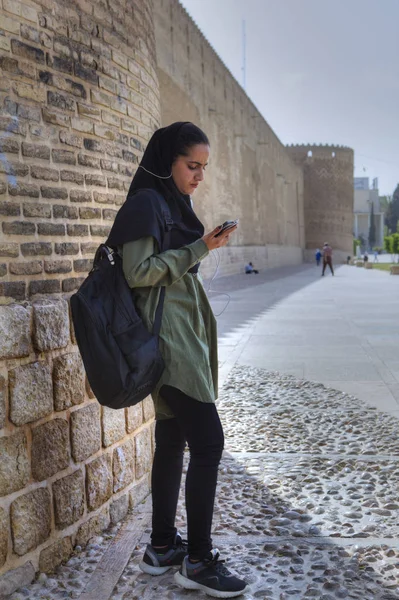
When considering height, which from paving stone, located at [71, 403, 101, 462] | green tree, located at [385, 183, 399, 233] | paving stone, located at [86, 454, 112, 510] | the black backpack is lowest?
paving stone, located at [86, 454, 112, 510]

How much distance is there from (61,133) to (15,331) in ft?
2.74

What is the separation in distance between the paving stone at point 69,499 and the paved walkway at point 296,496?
15cm

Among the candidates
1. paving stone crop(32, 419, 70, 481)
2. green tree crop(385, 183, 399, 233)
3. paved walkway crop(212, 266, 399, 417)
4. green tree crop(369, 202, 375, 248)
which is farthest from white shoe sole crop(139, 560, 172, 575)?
green tree crop(369, 202, 375, 248)

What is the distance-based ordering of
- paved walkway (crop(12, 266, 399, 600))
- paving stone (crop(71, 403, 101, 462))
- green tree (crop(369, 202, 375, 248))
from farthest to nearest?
green tree (crop(369, 202, 375, 248)), paving stone (crop(71, 403, 101, 462)), paved walkway (crop(12, 266, 399, 600))

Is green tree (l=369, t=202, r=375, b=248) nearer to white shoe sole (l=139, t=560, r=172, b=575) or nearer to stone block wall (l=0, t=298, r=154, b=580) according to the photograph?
stone block wall (l=0, t=298, r=154, b=580)

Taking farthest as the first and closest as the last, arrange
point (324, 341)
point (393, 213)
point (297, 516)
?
point (393, 213)
point (324, 341)
point (297, 516)

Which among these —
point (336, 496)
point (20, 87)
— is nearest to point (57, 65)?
point (20, 87)

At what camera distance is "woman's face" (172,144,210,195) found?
7.25ft

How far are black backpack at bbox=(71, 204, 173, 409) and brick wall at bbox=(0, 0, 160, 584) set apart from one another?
377mm

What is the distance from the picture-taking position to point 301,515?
290 centimetres

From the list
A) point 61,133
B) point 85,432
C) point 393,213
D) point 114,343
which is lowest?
point 85,432

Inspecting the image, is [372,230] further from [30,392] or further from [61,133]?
[30,392]

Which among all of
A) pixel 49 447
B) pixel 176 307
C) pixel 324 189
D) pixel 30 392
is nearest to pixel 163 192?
pixel 176 307

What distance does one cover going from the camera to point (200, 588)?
2.23m
